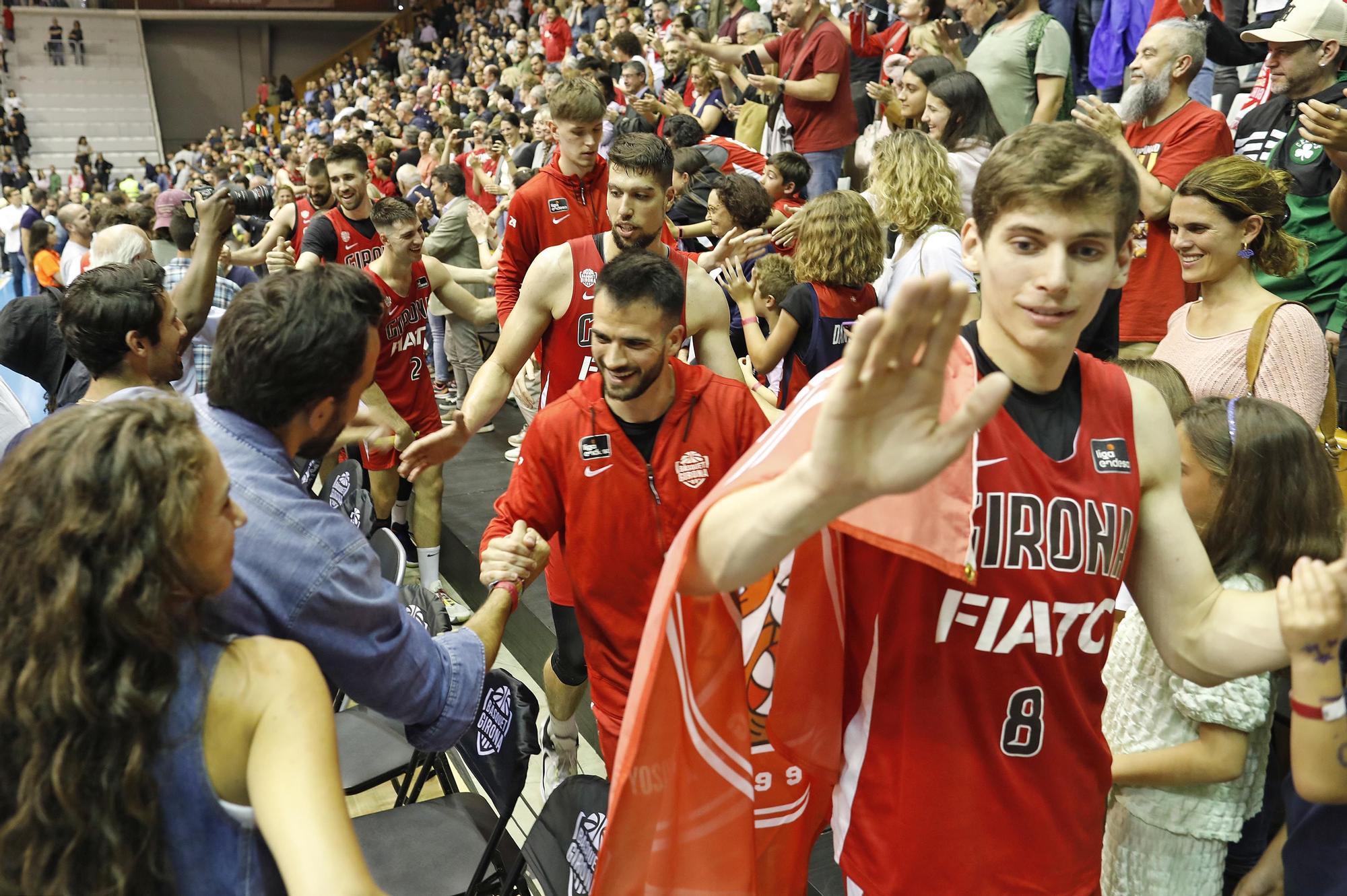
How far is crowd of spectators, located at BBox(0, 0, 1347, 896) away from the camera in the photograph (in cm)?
151

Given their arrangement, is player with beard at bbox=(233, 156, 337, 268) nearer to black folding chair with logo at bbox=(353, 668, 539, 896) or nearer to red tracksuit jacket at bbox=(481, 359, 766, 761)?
red tracksuit jacket at bbox=(481, 359, 766, 761)

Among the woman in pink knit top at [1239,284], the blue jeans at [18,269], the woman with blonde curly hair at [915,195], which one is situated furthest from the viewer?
the blue jeans at [18,269]

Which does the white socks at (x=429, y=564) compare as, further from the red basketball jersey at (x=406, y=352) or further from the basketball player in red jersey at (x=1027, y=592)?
the basketball player in red jersey at (x=1027, y=592)

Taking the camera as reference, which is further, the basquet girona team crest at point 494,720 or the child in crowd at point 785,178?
the child in crowd at point 785,178

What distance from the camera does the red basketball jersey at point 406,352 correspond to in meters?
5.57

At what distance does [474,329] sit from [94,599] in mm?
7559

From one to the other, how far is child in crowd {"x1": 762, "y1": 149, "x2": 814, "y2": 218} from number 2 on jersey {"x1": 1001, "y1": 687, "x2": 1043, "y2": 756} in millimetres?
4810

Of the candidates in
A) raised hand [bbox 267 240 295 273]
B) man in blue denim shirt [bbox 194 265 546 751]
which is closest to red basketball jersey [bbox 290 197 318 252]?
raised hand [bbox 267 240 295 273]

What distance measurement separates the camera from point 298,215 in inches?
321

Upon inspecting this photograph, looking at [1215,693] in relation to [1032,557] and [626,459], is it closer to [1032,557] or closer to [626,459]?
[1032,557]

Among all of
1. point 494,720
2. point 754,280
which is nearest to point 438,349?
point 754,280

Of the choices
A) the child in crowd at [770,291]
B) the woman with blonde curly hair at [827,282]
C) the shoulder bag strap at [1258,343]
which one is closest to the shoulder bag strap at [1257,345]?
the shoulder bag strap at [1258,343]

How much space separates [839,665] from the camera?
179 centimetres

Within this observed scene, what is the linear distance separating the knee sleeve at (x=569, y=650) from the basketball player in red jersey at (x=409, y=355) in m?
2.04
